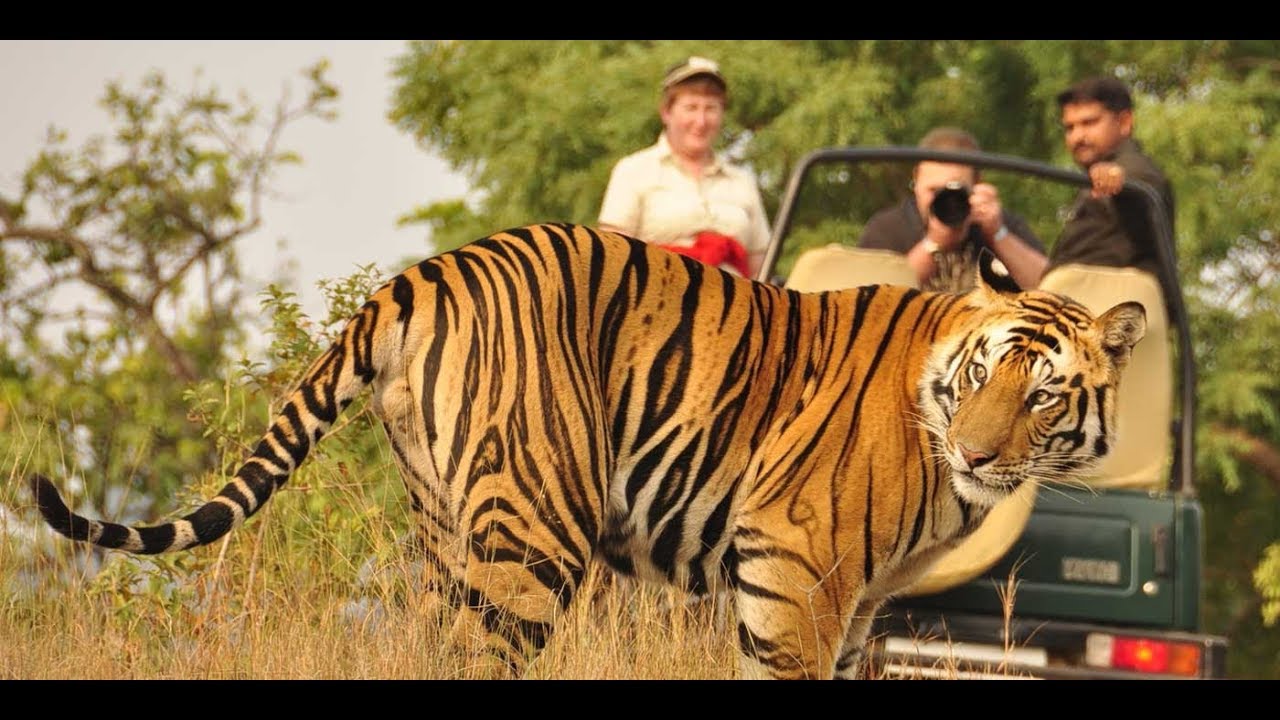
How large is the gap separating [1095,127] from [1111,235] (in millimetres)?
698

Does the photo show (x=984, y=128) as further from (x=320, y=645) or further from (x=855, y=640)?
(x=320, y=645)

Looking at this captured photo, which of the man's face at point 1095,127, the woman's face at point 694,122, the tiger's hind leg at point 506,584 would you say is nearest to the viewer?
the tiger's hind leg at point 506,584

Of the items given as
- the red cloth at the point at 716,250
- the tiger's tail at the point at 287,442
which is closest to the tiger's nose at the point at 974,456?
the tiger's tail at the point at 287,442

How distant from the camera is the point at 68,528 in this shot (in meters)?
3.38

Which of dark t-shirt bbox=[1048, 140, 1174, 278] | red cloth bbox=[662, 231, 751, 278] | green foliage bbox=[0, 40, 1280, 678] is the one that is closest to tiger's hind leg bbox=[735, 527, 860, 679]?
red cloth bbox=[662, 231, 751, 278]

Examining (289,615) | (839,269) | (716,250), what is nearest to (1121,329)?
(839,269)

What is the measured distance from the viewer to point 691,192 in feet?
19.2

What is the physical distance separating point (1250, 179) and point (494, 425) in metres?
10.3

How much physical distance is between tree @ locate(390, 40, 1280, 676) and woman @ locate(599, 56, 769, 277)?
6538mm

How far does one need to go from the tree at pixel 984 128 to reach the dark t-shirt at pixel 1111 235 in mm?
6283

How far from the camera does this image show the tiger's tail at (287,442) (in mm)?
3533

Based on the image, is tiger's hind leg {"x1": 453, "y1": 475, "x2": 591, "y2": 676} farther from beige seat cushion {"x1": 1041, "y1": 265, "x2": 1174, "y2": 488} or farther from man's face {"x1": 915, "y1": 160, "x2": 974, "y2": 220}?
man's face {"x1": 915, "y1": 160, "x2": 974, "y2": 220}

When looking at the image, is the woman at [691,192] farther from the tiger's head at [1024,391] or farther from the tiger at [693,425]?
the tiger's head at [1024,391]

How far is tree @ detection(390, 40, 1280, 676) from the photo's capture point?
1279 centimetres
